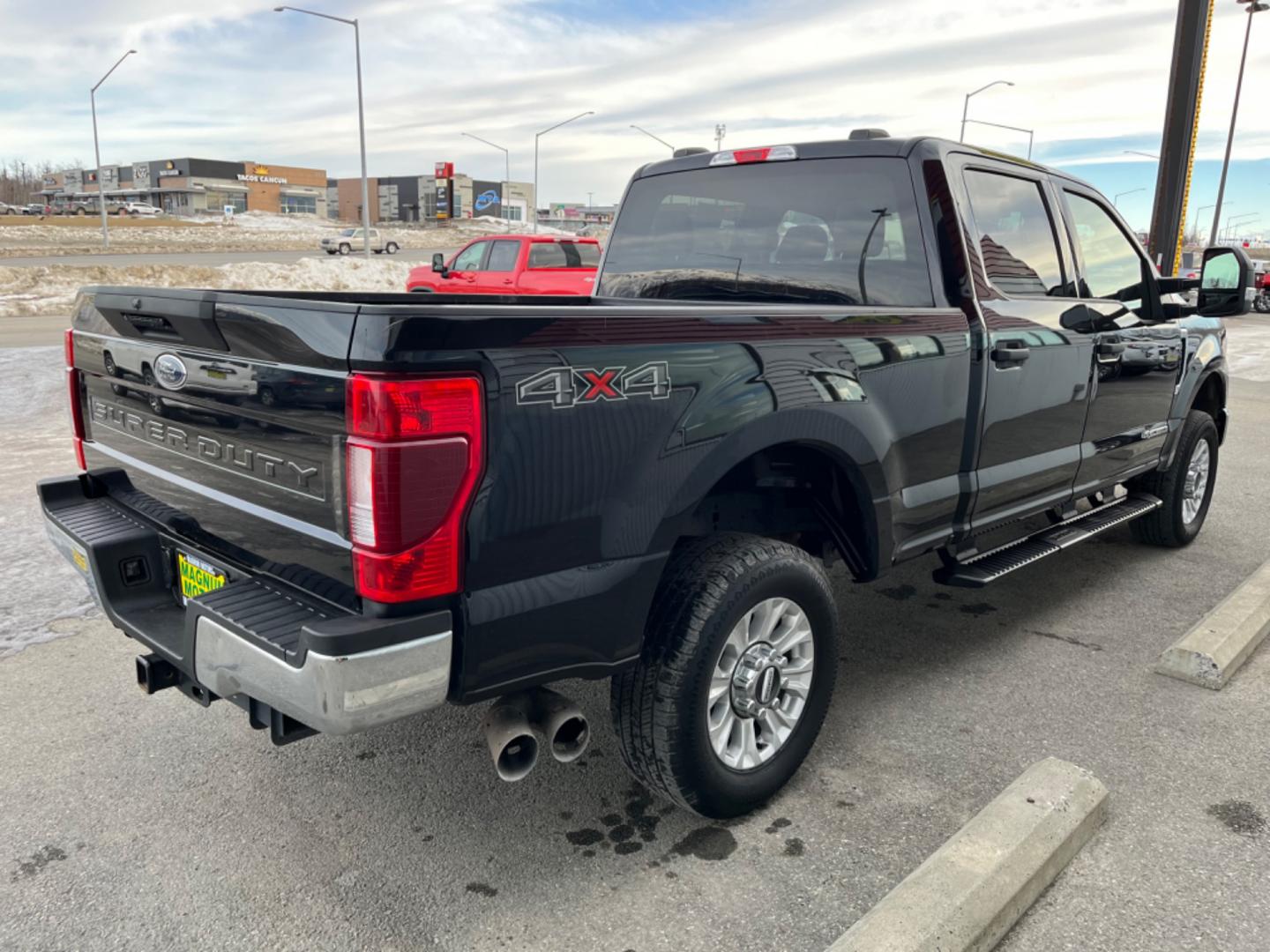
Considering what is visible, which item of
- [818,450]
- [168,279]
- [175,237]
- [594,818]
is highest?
[175,237]

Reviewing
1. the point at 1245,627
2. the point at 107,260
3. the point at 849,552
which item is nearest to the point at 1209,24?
the point at 1245,627

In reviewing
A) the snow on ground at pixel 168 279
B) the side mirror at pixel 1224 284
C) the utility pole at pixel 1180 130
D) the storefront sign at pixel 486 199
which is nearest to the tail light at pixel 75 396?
the side mirror at pixel 1224 284

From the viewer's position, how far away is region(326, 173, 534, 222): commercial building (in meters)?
106

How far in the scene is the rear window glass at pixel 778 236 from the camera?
3.69 m

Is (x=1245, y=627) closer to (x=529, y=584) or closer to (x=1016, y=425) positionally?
(x=1016, y=425)

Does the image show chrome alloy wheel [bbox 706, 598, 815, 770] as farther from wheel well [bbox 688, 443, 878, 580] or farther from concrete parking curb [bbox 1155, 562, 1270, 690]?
concrete parking curb [bbox 1155, 562, 1270, 690]

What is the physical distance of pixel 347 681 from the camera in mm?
2062

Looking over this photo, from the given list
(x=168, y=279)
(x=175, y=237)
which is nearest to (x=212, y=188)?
(x=175, y=237)

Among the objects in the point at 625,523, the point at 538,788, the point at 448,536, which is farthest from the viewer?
the point at 538,788

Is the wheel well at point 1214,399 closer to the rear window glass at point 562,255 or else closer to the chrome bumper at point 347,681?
the chrome bumper at point 347,681

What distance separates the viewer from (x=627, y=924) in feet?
8.03

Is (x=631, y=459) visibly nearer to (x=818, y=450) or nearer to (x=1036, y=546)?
(x=818, y=450)

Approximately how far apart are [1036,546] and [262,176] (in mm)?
A: 126934

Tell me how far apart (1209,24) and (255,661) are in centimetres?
1466
